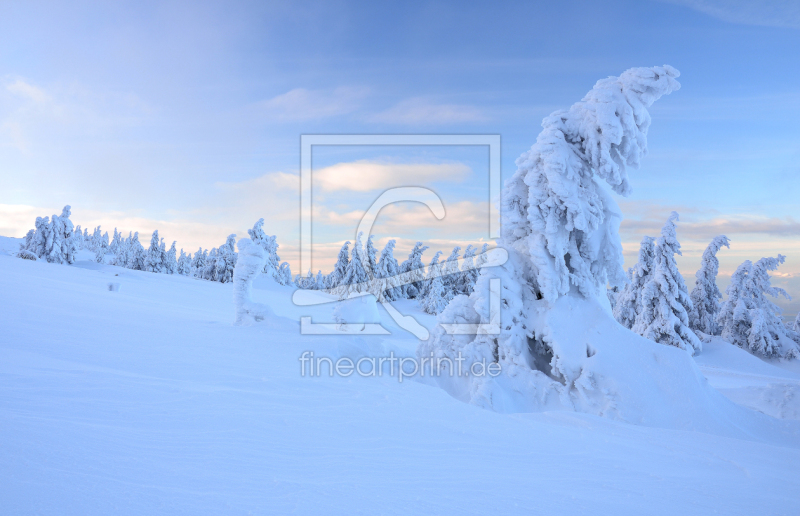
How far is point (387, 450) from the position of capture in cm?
394

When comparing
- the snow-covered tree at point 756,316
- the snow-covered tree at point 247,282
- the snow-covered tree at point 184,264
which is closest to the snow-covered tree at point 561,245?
the snow-covered tree at point 247,282

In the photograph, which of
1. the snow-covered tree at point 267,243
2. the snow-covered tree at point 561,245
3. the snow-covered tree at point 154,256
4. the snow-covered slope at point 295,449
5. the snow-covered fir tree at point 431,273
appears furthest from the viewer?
the snow-covered tree at point 154,256

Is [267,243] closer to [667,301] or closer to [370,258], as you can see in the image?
[370,258]

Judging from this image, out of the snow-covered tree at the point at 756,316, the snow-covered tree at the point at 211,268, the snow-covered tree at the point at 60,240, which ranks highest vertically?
the snow-covered tree at the point at 60,240

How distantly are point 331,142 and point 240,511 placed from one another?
32.5 ft

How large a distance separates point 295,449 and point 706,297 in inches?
1525

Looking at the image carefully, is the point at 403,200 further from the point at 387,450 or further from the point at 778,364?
the point at 778,364

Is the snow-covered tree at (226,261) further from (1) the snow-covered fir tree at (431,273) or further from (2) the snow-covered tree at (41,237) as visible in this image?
(1) the snow-covered fir tree at (431,273)

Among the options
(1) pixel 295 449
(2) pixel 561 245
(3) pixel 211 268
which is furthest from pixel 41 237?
(1) pixel 295 449

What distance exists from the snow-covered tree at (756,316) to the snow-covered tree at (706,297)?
156cm

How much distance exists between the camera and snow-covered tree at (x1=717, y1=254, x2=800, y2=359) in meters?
28.8

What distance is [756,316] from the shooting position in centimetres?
2883

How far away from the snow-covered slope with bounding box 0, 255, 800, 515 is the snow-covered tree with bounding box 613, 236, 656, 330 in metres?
25.3

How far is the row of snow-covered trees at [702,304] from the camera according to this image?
83.6 feet
